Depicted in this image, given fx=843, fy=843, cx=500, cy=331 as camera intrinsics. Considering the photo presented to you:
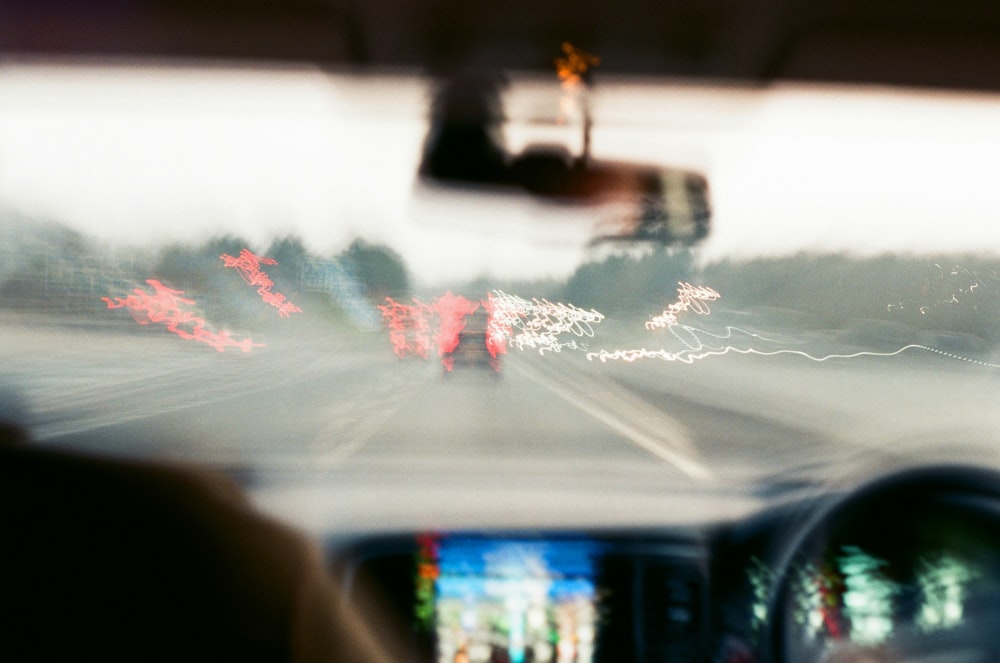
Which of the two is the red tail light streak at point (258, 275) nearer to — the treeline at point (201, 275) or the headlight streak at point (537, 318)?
the treeline at point (201, 275)

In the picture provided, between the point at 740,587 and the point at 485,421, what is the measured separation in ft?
8.62

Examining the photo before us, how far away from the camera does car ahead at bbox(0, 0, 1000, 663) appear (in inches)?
94.1

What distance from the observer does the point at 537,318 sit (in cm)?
361

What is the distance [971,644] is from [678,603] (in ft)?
2.45

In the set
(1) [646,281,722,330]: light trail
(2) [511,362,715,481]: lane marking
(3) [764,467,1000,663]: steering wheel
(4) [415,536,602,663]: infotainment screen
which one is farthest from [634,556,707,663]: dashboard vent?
(1) [646,281,722,330]: light trail

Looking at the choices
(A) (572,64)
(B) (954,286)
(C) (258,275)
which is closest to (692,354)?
(B) (954,286)

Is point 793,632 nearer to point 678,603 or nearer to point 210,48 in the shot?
point 678,603

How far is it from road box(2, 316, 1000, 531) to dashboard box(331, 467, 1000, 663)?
0.22 m

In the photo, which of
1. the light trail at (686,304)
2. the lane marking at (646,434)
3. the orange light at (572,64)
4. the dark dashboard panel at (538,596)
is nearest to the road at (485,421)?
the lane marking at (646,434)

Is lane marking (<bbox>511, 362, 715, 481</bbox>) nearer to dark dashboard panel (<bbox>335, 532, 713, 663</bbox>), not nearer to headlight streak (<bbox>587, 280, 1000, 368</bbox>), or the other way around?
headlight streak (<bbox>587, 280, 1000, 368</bbox>)

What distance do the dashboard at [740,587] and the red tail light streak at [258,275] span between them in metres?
1.33

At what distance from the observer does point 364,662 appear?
7.60ft

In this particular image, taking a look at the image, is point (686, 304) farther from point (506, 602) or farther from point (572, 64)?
point (506, 602)

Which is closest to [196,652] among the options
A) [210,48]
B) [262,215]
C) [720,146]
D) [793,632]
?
[793,632]
